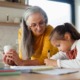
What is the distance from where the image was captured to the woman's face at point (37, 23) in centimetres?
180

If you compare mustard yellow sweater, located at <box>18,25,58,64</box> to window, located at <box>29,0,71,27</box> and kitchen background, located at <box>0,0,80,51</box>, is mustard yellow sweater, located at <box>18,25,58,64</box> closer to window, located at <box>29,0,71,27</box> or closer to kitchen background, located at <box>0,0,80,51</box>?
kitchen background, located at <box>0,0,80,51</box>

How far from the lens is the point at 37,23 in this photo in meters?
1.81

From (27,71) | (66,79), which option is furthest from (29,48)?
(66,79)

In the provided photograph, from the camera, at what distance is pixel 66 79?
69cm

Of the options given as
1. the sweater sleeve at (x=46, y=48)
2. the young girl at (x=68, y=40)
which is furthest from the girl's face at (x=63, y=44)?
the sweater sleeve at (x=46, y=48)

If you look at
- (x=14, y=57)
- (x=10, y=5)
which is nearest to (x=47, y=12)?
(x=10, y=5)

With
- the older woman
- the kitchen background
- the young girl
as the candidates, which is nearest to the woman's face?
the older woman

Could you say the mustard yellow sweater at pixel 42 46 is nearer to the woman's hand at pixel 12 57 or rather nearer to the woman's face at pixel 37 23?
the woman's face at pixel 37 23

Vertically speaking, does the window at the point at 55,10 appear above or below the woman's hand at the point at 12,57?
above

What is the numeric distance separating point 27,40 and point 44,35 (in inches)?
6.4

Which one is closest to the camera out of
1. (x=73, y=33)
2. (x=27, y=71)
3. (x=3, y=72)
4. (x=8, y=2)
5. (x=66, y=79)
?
(x=66, y=79)

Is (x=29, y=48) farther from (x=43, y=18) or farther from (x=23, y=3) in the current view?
(x=23, y=3)

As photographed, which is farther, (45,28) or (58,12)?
(58,12)

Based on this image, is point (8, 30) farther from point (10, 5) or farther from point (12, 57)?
point (12, 57)
